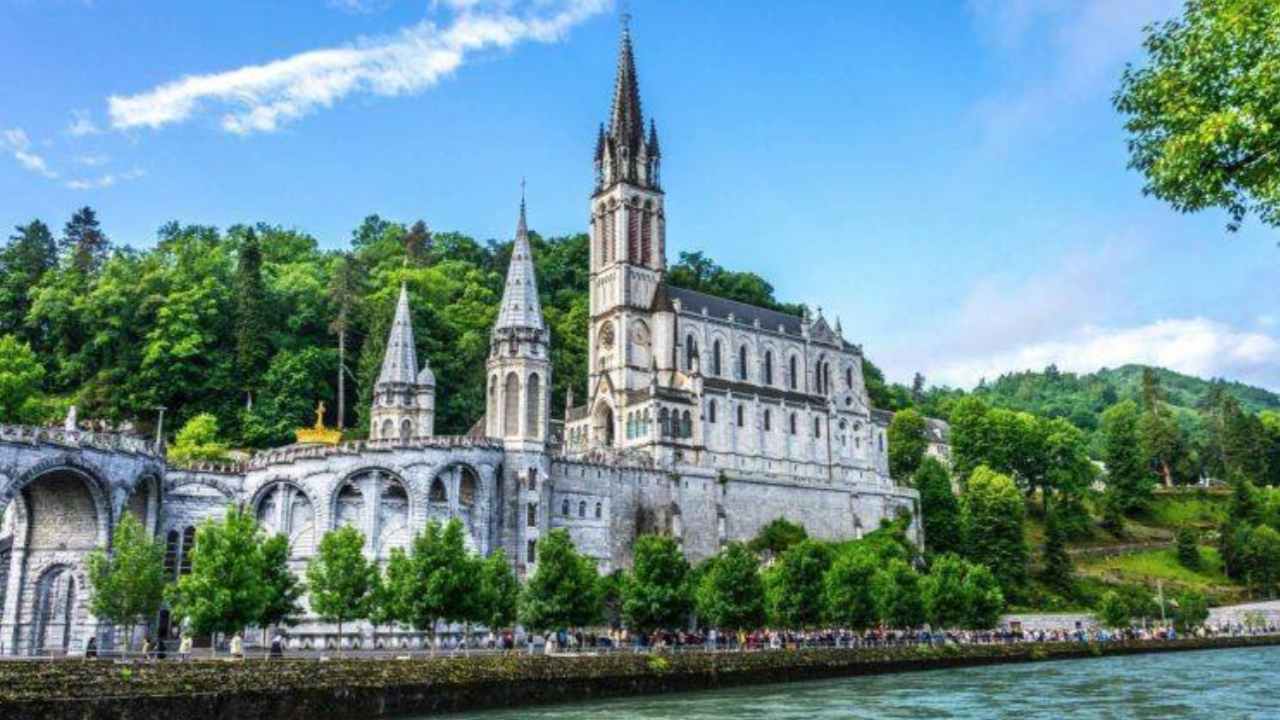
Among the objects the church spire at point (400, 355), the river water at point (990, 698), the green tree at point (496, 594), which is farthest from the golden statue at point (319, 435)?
the river water at point (990, 698)

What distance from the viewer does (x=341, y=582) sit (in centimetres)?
4506

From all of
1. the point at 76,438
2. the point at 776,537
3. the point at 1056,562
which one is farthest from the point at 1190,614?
the point at 76,438

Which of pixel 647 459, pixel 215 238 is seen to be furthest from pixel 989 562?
pixel 215 238

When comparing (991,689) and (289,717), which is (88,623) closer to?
(289,717)

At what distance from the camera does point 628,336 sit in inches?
3270

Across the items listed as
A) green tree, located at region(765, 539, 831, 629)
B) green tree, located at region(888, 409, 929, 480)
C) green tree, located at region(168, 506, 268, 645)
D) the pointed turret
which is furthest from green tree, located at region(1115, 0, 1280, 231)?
green tree, located at region(888, 409, 929, 480)

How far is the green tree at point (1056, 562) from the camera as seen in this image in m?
86.9

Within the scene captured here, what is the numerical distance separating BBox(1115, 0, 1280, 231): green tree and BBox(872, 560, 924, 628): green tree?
4536 centimetres

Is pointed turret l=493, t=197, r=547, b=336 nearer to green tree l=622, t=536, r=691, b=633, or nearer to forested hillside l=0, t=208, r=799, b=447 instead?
green tree l=622, t=536, r=691, b=633

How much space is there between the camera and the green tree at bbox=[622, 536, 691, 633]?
53.0 m

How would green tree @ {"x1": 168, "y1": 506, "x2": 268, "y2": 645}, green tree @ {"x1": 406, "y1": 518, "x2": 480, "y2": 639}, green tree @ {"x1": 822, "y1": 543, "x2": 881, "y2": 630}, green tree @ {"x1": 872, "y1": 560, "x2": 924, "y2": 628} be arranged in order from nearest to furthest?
green tree @ {"x1": 168, "y1": 506, "x2": 268, "y2": 645}
green tree @ {"x1": 406, "y1": 518, "x2": 480, "y2": 639}
green tree @ {"x1": 822, "y1": 543, "x2": 881, "y2": 630}
green tree @ {"x1": 872, "y1": 560, "x2": 924, "y2": 628}

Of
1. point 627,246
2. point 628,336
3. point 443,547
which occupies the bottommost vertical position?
point 443,547

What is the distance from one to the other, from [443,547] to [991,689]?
21.0 m

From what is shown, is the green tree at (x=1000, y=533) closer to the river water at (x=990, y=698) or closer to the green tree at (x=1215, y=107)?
the river water at (x=990, y=698)
